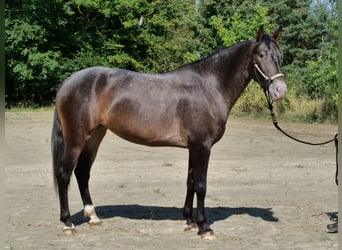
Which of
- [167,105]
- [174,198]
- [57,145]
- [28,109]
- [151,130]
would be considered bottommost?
[28,109]

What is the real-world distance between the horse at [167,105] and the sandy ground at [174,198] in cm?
37

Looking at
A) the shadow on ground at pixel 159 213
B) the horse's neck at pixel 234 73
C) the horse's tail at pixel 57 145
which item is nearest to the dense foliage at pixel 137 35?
the shadow on ground at pixel 159 213

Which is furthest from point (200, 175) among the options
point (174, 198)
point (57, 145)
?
point (174, 198)

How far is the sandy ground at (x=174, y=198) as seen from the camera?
502 centimetres

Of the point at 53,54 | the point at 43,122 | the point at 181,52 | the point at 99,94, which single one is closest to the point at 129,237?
the point at 99,94

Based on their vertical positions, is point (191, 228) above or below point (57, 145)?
below

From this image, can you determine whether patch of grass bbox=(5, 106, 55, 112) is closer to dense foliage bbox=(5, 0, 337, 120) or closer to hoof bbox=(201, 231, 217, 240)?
dense foliage bbox=(5, 0, 337, 120)

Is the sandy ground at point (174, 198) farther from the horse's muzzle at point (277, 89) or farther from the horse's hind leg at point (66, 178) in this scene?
the horse's muzzle at point (277, 89)

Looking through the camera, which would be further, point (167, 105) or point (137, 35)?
point (137, 35)

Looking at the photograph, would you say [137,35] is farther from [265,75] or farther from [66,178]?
[265,75]

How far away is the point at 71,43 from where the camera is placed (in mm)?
28234

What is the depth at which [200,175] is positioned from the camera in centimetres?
513

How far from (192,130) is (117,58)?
2421 centimetres

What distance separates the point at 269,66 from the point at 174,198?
9.24 ft
